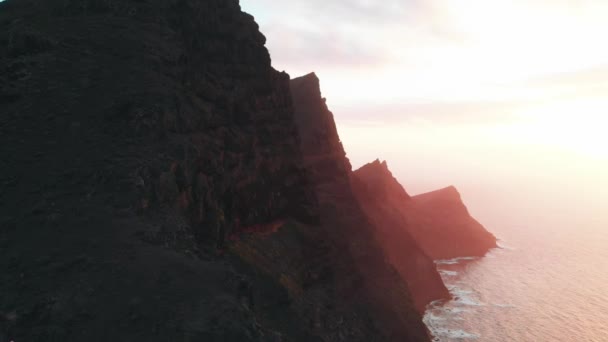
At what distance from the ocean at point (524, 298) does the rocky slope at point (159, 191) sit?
26.0 m

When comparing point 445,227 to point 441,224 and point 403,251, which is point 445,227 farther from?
point 403,251

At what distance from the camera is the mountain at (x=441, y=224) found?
132500mm

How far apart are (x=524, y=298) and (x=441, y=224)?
46.6 meters

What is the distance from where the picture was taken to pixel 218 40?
4691cm

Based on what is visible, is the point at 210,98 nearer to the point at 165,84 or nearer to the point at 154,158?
the point at 165,84

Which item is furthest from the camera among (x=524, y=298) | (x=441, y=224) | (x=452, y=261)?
(x=441, y=224)

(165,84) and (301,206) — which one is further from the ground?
(165,84)

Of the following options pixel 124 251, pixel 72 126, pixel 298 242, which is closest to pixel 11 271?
pixel 124 251

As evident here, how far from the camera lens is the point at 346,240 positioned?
2525 inches

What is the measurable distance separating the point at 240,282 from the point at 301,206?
31.3 metres

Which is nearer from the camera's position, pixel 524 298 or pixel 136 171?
pixel 136 171

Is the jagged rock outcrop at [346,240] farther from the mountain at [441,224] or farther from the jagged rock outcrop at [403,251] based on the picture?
the mountain at [441,224]

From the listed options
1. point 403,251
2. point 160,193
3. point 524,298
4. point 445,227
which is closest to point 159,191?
point 160,193

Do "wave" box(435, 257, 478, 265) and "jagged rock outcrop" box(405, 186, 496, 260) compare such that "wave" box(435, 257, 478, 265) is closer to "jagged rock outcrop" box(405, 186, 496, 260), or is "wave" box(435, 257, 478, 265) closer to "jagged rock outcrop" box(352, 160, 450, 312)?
"jagged rock outcrop" box(405, 186, 496, 260)
